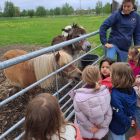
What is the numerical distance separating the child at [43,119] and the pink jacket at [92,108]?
114cm

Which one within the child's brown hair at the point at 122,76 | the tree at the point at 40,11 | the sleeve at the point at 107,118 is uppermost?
the child's brown hair at the point at 122,76

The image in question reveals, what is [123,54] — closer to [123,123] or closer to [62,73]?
[62,73]

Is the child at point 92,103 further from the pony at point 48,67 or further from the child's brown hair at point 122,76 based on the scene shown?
the pony at point 48,67

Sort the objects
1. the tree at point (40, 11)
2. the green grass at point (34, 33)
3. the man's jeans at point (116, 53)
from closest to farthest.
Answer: the man's jeans at point (116, 53) < the green grass at point (34, 33) < the tree at point (40, 11)

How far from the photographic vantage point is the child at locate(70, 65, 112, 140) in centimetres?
319

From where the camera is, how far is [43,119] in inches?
78.0

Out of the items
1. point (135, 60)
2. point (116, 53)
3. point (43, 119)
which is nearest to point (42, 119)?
point (43, 119)

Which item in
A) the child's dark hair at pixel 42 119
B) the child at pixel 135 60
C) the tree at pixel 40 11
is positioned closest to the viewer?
the child's dark hair at pixel 42 119

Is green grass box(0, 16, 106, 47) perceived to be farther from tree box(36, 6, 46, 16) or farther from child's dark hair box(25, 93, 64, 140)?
tree box(36, 6, 46, 16)

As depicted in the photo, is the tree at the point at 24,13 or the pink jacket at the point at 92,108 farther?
the tree at the point at 24,13

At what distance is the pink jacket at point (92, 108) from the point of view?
3.18m

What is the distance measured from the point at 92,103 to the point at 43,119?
49.1 inches

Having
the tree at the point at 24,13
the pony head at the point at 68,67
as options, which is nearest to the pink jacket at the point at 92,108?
the pony head at the point at 68,67

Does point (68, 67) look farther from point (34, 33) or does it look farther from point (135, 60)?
point (34, 33)
